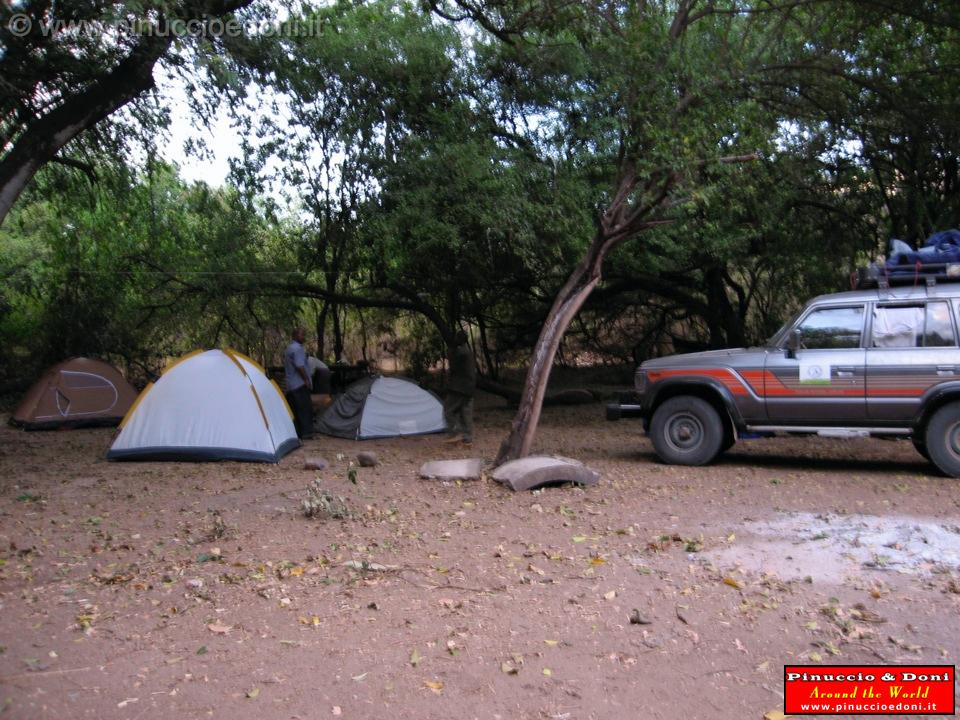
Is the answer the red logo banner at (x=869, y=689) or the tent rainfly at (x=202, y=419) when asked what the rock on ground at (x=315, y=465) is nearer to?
the tent rainfly at (x=202, y=419)

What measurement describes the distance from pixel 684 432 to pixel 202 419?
6.13 metres

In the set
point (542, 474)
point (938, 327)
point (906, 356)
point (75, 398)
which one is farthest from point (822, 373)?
point (75, 398)

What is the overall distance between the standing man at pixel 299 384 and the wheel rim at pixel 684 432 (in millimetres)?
5662

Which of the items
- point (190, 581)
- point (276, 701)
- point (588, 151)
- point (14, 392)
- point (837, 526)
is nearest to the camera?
point (276, 701)

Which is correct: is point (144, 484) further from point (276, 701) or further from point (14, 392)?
point (14, 392)

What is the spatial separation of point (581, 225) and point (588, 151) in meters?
1.38

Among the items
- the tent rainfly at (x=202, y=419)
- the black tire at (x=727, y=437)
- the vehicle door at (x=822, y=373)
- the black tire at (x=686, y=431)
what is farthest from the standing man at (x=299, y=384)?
the vehicle door at (x=822, y=373)

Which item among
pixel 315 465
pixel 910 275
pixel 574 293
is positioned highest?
pixel 910 275

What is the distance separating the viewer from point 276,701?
403 centimetres

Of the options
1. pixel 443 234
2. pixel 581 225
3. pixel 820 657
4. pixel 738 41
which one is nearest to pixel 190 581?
pixel 820 657

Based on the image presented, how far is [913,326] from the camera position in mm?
9211

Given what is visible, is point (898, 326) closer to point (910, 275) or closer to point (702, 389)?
point (910, 275)

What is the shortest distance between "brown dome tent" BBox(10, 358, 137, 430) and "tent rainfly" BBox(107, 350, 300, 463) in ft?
14.2

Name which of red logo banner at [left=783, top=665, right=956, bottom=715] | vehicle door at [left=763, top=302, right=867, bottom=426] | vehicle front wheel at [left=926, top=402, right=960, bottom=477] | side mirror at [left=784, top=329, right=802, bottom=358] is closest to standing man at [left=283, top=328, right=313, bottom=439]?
vehicle door at [left=763, top=302, right=867, bottom=426]
